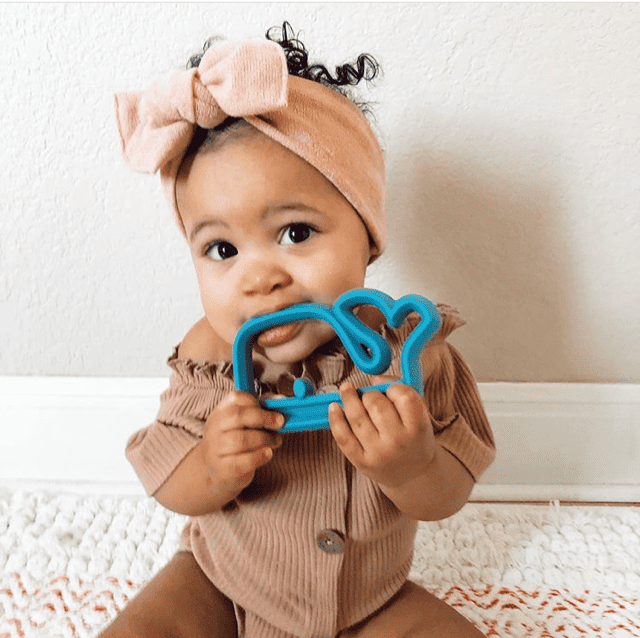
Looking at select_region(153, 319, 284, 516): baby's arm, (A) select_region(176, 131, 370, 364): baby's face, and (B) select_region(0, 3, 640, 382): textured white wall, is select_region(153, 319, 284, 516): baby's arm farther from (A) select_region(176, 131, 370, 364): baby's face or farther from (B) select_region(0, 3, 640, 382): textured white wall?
(B) select_region(0, 3, 640, 382): textured white wall

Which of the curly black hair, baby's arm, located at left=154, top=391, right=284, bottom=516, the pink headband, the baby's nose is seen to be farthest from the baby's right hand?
the curly black hair

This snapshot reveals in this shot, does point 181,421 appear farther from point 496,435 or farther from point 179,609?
point 496,435

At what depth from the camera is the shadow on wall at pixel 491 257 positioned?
103 cm

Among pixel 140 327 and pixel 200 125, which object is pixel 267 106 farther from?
pixel 140 327

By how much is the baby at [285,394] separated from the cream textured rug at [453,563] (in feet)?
0.46

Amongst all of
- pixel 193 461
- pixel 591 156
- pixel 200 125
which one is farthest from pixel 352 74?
pixel 193 461

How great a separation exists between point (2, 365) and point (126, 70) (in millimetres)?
548

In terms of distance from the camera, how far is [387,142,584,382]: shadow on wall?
3.37 ft

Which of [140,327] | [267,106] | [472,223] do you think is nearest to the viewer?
[267,106]

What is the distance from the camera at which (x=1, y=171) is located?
3.46 ft

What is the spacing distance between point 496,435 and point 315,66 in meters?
0.66

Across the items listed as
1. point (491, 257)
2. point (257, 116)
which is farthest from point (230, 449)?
point (491, 257)

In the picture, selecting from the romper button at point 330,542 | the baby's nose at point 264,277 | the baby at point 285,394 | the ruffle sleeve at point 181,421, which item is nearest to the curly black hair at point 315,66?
the baby at point 285,394

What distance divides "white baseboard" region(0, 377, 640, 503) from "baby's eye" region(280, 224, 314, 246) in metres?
0.54
